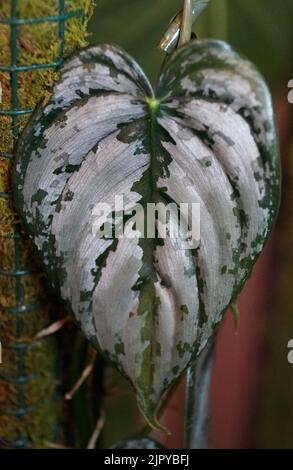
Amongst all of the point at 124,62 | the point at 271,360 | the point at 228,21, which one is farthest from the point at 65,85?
the point at 271,360

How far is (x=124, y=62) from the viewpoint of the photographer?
56 centimetres

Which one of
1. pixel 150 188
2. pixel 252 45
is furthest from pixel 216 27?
pixel 150 188

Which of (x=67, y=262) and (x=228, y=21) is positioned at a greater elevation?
(x=228, y=21)

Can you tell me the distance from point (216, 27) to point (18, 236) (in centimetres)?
41

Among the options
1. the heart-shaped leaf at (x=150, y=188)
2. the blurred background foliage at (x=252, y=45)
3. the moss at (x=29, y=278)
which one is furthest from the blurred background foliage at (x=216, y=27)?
the heart-shaped leaf at (x=150, y=188)

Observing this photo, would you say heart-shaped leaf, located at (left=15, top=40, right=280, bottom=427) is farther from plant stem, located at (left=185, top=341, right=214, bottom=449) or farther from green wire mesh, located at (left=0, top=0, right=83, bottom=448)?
plant stem, located at (left=185, top=341, right=214, bottom=449)

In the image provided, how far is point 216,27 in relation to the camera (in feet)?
2.95

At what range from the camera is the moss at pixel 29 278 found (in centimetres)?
61

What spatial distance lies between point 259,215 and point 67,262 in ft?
0.58

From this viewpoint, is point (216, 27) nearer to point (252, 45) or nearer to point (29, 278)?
point (252, 45)

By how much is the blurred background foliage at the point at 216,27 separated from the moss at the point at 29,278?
196 mm

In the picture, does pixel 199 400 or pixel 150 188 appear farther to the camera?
pixel 199 400

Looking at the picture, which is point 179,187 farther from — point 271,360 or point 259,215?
point 271,360
